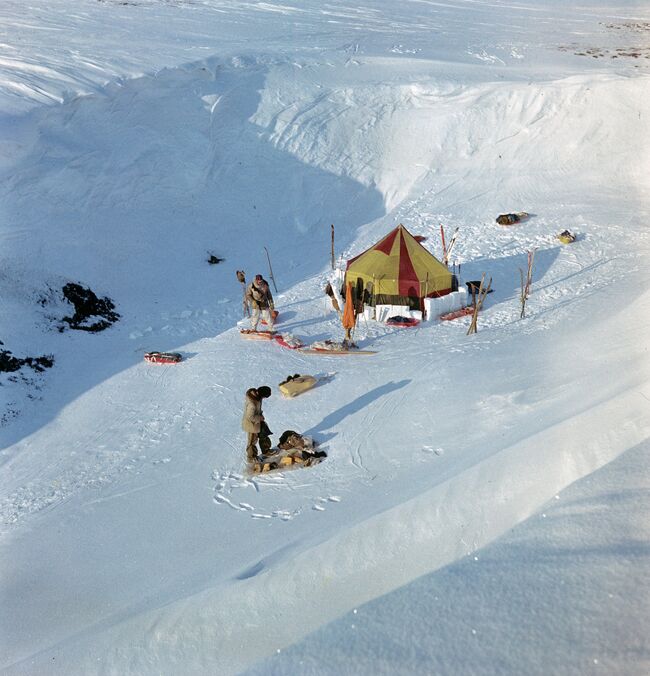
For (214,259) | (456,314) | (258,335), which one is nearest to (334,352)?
(258,335)

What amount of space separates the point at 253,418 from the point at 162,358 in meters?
3.99

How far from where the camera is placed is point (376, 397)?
9.05 m

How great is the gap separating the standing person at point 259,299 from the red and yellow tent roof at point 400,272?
1.88m

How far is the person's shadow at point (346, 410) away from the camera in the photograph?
8.34 meters

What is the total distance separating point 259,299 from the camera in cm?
1155

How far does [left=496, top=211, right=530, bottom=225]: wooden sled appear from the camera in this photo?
1518 cm

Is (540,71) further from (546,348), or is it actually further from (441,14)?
(546,348)

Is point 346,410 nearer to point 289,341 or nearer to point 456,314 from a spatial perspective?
point 289,341

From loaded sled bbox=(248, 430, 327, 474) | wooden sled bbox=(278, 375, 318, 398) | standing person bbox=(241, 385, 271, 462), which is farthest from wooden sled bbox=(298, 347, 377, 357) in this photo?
standing person bbox=(241, 385, 271, 462)

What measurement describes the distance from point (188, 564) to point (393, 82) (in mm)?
17542

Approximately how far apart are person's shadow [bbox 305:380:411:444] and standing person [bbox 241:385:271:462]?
2.91 ft

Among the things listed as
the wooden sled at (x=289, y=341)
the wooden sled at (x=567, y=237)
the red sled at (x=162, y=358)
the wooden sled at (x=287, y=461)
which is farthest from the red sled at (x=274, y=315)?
the wooden sled at (x=567, y=237)

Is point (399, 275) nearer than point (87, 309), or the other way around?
point (399, 275)

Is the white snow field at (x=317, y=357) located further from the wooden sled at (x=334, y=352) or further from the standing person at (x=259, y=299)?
the standing person at (x=259, y=299)
